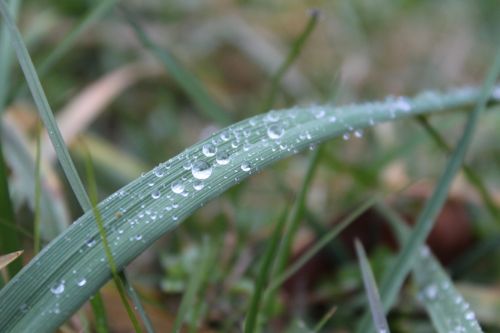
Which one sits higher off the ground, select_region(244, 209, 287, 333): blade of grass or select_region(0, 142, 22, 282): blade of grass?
select_region(0, 142, 22, 282): blade of grass

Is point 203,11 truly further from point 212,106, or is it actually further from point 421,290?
point 421,290

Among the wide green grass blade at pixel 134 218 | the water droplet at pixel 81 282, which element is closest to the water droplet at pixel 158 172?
the wide green grass blade at pixel 134 218

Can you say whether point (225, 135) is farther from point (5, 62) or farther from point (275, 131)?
point (5, 62)

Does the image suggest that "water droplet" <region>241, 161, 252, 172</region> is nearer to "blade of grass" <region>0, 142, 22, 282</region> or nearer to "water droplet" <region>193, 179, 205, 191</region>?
"water droplet" <region>193, 179, 205, 191</region>

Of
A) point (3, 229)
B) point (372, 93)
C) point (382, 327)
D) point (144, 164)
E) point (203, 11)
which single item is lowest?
point (382, 327)

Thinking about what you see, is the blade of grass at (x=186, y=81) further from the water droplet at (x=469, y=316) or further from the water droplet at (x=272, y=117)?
the water droplet at (x=469, y=316)

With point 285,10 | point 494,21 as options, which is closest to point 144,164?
point 285,10

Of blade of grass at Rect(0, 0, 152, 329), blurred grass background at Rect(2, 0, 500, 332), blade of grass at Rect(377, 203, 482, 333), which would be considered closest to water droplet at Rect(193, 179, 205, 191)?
blade of grass at Rect(0, 0, 152, 329)

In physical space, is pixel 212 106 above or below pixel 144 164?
below
